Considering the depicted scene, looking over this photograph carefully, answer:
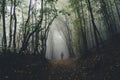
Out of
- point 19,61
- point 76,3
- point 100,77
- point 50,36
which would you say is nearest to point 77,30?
point 76,3

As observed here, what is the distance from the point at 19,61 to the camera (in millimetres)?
14109

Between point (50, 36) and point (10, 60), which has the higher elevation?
point (50, 36)

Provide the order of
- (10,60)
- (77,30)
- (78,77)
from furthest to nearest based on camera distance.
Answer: (77,30) < (10,60) < (78,77)

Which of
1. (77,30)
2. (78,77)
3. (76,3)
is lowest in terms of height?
(78,77)

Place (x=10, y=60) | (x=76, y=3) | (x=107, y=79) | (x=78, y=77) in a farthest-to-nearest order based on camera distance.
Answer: (x=76, y=3) < (x=10, y=60) < (x=78, y=77) < (x=107, y=79)

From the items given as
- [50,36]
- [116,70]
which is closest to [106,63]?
Answer: [116,70]

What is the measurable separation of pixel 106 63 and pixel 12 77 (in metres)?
6.43

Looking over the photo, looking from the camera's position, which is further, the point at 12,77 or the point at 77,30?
the point at 77,30

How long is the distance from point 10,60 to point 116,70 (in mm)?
7285

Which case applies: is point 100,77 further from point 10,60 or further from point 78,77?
point 10,60

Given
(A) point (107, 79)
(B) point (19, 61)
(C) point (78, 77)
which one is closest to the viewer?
(A) point (107, 79)

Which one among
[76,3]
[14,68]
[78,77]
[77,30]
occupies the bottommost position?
[78,77]

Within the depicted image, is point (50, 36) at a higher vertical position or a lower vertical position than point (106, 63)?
higher

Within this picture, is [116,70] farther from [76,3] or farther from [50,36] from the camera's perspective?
[50,36]
